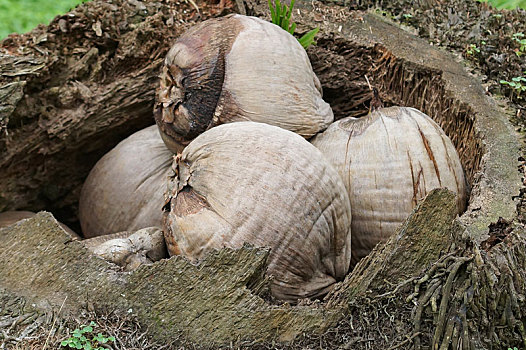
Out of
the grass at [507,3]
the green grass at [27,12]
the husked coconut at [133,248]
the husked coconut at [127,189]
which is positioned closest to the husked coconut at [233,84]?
the husked coconut at [127,189]

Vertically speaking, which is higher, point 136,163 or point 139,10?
point 139,10

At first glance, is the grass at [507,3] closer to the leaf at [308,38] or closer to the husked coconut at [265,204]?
the leaf at [308,38]

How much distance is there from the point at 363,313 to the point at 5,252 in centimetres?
128

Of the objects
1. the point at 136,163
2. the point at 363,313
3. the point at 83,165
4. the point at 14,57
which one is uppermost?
the point at 14,57

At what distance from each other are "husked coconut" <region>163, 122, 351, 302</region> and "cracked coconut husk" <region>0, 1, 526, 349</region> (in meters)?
0.23

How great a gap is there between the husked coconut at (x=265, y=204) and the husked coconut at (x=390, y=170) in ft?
0.64

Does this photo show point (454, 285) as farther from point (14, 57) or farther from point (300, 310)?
point (14, 57)

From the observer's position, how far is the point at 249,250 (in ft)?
7.03

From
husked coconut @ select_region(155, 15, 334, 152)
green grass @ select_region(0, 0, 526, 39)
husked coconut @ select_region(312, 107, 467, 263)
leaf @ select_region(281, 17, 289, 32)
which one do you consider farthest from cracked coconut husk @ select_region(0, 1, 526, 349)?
green grass @ select_region(0, 0, 526, 39)

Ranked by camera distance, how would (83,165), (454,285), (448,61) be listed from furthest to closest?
1. (83,165)
2. (448,61)
3. (454,285)

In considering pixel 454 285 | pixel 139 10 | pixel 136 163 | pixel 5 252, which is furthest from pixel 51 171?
pixel 454 285

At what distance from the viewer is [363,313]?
6.86 feet

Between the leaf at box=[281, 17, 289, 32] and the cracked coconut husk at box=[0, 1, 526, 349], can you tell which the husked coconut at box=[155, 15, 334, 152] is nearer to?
the leaf at box=[281, 17, 289, 32]

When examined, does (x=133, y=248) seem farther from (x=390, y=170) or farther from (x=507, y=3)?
(x=507, y=3)
